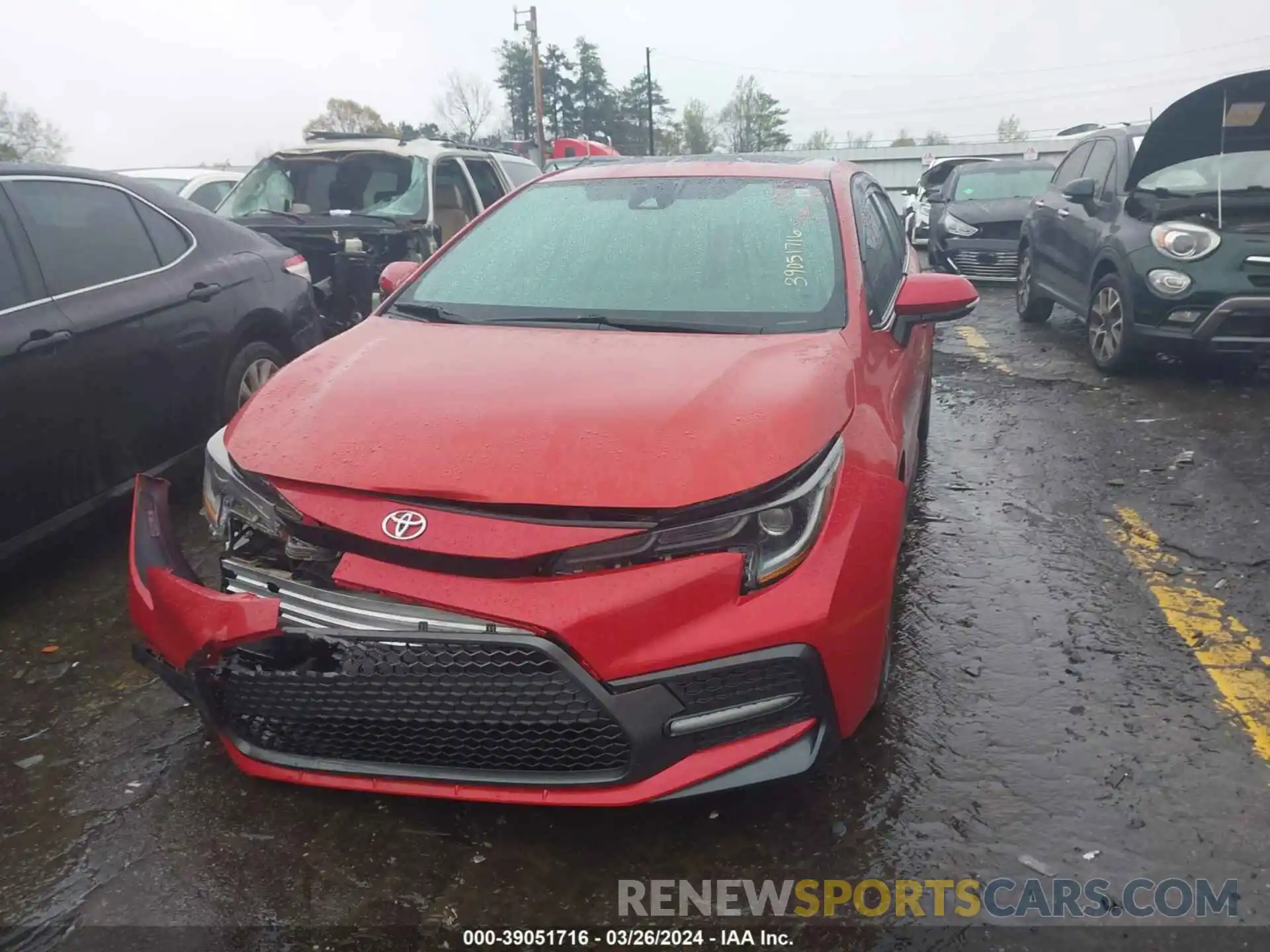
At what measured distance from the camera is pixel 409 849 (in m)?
2.33

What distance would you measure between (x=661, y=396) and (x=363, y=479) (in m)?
0.75

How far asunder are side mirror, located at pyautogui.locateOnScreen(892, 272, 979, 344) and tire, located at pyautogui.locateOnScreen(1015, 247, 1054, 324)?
229 inches

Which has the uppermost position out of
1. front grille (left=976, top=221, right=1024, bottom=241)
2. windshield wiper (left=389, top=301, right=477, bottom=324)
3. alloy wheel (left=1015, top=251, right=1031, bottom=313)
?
front grille (left=976, top=221, right=1024, bottom=241)

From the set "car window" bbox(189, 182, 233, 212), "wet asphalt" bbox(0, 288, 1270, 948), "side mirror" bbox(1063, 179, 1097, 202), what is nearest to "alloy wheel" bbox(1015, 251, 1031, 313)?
"side mirror" bbox(1063, 179, 1097, 202)

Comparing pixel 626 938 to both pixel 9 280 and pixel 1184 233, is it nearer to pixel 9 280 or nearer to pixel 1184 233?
pixel 9 280

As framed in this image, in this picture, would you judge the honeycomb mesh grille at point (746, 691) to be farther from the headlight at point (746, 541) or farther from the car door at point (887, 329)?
the car door at point (887, 329)

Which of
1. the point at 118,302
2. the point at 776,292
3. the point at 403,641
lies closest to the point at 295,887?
the point at 403,641

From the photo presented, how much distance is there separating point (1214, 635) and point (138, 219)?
4.62 m

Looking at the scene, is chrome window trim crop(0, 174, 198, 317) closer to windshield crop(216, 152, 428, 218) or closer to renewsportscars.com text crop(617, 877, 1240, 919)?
renewsportscars.com text crop(617, 877, 1240, 919)

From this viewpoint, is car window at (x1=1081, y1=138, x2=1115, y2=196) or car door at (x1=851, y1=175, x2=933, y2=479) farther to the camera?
car window at (x1=1081, y1=138, x2=1115, y2=196)

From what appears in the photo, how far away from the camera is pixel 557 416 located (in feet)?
7.79

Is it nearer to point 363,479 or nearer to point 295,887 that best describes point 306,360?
point 363,479

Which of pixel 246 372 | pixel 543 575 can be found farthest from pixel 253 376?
pixel 543 575

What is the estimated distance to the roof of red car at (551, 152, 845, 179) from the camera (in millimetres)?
3773
